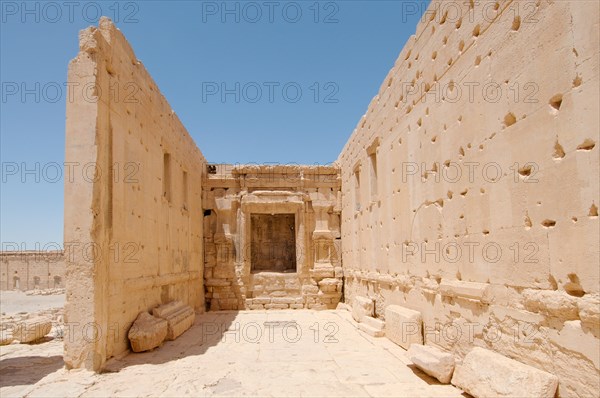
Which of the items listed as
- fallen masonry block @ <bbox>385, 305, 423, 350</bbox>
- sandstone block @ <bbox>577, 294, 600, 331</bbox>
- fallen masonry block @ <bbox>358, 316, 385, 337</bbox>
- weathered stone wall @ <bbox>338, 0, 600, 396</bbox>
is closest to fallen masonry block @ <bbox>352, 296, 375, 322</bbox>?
fallen masonry block @ <bbox>358, 316, 385, 337</bbox>

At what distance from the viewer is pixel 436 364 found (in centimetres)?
517

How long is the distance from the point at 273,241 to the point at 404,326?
36.4 feet

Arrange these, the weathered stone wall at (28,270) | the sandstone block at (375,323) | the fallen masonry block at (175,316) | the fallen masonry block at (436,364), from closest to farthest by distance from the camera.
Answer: the fallen masonry block at (436,364), the fallen masonry block at (175,316), the sandstone block at (375,323), the weathered stone wall at (28,270)

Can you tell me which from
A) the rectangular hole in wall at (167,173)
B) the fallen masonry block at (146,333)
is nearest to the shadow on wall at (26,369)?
the fallen masonry block at (146,333)

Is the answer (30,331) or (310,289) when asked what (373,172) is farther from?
(30,331)

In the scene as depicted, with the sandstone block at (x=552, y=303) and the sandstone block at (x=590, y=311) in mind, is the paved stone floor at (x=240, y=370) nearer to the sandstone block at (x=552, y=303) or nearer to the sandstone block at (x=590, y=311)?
the sandstone block at (x=552, y=303)

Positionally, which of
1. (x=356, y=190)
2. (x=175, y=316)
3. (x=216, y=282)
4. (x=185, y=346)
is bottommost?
(x=185, y=346)

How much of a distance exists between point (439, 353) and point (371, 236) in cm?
465

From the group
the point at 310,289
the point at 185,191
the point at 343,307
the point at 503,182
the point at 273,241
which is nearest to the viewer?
the point at 503,182

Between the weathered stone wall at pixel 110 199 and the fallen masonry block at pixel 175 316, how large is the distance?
231 mm

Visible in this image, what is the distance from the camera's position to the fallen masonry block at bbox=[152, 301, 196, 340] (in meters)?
8.10

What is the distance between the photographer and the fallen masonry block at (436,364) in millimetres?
5094

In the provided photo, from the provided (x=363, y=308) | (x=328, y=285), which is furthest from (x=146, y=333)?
(x=328, y=285)

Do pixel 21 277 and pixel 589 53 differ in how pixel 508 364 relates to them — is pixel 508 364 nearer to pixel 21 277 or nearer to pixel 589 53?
pixel 589 53
